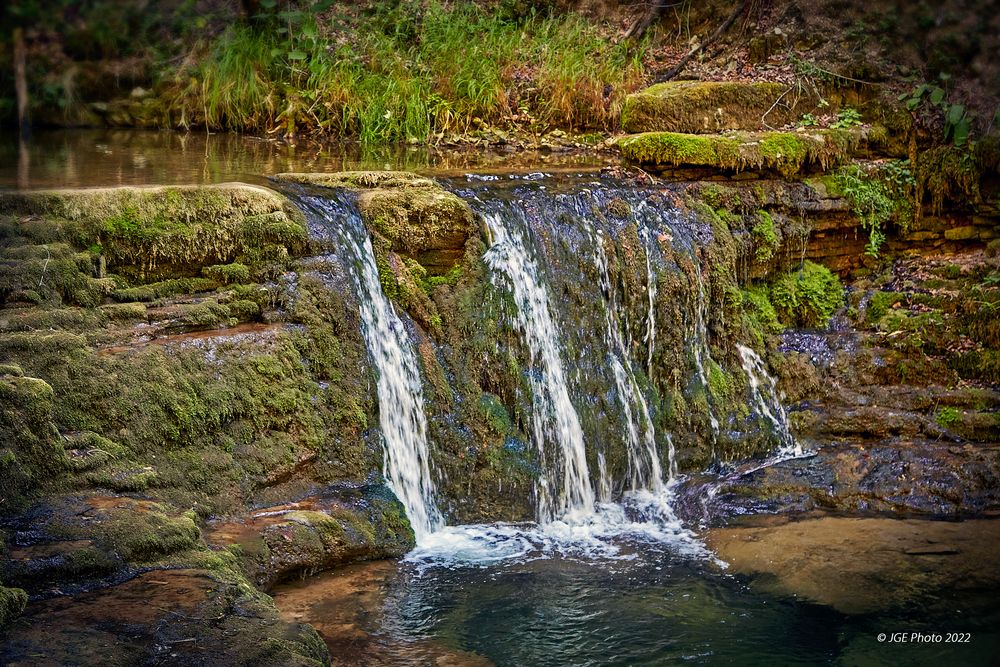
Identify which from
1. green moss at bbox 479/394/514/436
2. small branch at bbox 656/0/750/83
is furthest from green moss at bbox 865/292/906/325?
small branch at bbox 656/0/750/83

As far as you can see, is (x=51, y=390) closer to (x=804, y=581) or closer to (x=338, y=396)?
(x=338, y=396)

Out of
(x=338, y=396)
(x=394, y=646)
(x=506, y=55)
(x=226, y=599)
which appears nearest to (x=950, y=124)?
A: (x=506, y=55)

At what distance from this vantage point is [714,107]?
9.76 meters

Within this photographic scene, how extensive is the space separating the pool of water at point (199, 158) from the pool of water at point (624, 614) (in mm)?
3298

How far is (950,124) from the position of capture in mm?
9078

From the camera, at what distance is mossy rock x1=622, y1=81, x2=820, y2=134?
9750 mm

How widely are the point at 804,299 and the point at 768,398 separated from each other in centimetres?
124

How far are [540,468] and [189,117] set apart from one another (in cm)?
749

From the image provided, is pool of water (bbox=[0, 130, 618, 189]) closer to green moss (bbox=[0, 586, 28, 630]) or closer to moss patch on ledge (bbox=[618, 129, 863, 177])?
moss patch on ledge (bbox=[618, 129, 863, 177])

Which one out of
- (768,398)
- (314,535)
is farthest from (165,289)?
(768,398)

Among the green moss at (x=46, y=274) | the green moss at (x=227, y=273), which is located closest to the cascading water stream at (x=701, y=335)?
the green moss at (x=227, y=273)

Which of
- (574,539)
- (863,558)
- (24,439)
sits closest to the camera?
(24,439)

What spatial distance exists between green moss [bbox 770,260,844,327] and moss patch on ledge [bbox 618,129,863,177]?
1.04 meters

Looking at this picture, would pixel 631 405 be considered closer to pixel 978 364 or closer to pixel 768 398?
pixel 768 398
